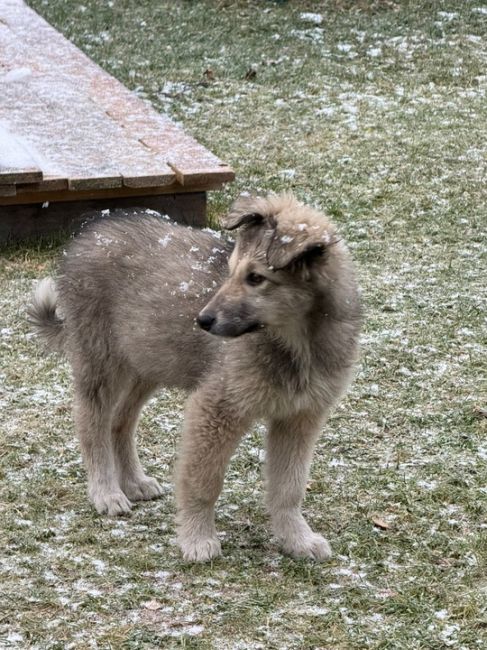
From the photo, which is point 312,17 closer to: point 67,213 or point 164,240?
point 67,213

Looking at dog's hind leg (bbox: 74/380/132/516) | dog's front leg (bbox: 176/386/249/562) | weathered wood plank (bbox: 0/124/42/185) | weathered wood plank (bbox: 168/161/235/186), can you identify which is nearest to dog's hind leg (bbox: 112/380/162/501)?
dog's hind leg (bbox: 74/380/132/516)

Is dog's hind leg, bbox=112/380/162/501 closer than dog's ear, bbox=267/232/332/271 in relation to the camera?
No

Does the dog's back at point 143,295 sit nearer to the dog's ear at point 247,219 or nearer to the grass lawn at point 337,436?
the dog's ear at point 247,219

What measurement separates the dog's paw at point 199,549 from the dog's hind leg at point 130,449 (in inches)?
22.8

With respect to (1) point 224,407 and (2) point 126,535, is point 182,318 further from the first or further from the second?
(2) point 126,535

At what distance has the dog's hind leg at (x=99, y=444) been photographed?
14.8 feet

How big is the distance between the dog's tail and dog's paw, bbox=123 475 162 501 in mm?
621

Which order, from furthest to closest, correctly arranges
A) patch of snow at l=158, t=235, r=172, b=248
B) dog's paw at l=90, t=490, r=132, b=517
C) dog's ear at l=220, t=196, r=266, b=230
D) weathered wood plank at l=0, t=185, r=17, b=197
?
weathered wood plank at l=0, t=185, r=17, b=197, dog's paw at l=90, t=490, r=132, b=517, patch of snow at l=158, t=235, r=172, b=248, dog's ear at l=220, t=196, r=266, b=230

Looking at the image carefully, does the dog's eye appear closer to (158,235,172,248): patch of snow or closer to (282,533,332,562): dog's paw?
(158,235,172,248): patch of snow

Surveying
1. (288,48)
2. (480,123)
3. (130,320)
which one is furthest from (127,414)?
(288,48)

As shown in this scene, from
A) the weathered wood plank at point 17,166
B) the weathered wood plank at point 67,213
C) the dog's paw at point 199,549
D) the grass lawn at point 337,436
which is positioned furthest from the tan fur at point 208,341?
the weathered wood plank at point 67,213

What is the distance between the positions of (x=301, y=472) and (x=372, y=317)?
2.32 m

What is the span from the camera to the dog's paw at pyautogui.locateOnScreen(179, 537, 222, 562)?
4.18 m

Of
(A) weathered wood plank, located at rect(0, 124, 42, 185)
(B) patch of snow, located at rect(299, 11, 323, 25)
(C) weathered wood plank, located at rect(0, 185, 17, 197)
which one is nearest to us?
(A) weathered wood plank, located at rect(0, 124, 42, 185)
